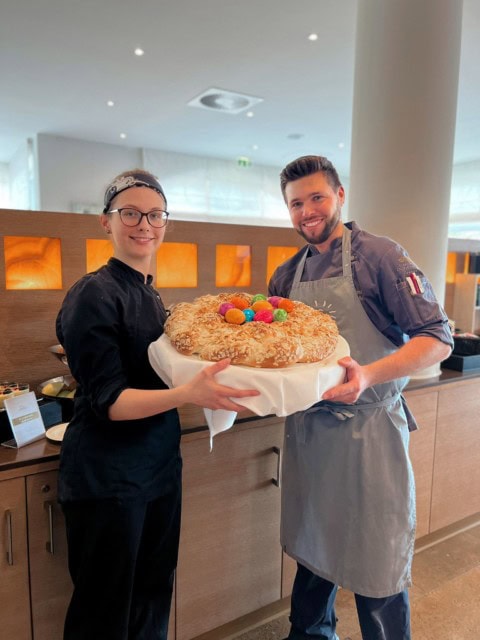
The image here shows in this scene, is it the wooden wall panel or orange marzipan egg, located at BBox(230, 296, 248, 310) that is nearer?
orange marzipan egg, located at BBox(230, 296, 248, 310)

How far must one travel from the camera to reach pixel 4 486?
1204mm

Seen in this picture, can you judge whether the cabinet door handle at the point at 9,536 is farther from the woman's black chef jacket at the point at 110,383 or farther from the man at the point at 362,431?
the man at the point at 362,431

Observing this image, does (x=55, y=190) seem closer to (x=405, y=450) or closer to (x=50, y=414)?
(x=50, y=414)

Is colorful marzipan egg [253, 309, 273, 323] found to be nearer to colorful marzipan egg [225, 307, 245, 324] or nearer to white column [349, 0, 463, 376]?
colorful marzipan egg [225, 307, 245, 324]

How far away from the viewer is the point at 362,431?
134 cm

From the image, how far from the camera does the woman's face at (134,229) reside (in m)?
1.14

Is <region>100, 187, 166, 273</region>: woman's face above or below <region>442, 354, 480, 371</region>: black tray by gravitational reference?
above


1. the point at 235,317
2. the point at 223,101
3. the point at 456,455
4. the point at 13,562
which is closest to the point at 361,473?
the point at 235,317

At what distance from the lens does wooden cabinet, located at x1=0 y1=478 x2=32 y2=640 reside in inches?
47.7

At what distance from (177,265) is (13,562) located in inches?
51.1

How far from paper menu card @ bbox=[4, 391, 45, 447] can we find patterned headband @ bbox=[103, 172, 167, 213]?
0.64 meters

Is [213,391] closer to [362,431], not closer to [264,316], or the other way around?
[264,316]

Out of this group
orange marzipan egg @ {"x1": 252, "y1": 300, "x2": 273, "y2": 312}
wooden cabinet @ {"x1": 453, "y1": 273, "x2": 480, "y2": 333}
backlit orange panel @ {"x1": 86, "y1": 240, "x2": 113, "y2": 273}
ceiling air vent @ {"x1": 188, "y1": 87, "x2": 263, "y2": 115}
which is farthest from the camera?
ceiling air vent @ {"x1": 188, "y1": 87, "x2": 263, "y2": 115}

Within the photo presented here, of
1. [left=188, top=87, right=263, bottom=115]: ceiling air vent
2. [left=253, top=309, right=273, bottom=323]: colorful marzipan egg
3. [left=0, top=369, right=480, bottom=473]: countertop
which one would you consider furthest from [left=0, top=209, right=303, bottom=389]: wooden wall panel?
[left=188, top=87, right=263, bottom=115]: ceiling air vent
